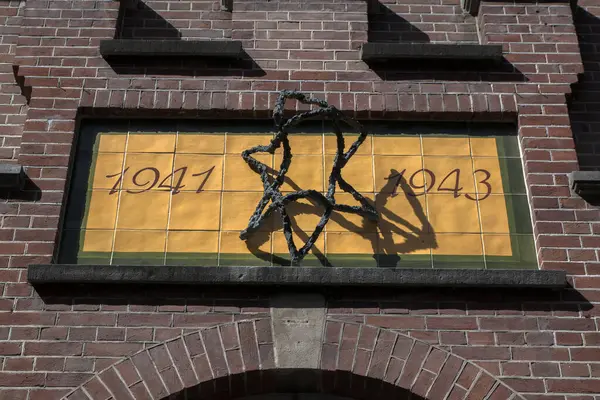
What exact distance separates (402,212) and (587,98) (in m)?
1.90

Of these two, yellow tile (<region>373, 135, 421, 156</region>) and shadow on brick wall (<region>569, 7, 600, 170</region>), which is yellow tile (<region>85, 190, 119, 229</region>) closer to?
yellow tile (<region>373, 135, 421, 156</region>)

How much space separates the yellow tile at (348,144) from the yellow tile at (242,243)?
0.84 meters

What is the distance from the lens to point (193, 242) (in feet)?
19.6

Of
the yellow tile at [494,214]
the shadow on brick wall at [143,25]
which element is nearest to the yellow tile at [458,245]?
the yellow tile at [494,214]

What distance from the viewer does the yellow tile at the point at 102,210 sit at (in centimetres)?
603

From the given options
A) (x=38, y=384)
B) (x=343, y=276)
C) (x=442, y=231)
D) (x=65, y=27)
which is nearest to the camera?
(x=38, y=384)

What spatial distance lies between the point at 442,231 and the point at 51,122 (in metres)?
2.87

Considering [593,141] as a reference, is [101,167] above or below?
below

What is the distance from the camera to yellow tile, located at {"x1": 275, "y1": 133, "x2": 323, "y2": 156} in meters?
6.41

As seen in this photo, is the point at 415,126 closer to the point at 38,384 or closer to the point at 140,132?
the point at 140,132

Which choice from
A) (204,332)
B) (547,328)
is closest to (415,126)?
(547,328)

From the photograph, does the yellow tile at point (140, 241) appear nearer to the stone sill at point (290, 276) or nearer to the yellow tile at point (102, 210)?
the yellow tile at point (102, 210)

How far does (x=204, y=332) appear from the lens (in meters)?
5.49

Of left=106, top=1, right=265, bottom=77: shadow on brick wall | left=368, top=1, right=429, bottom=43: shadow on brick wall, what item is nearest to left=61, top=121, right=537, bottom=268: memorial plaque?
left=106, top=1, right=265, bottom=77: shadow on brick wall
